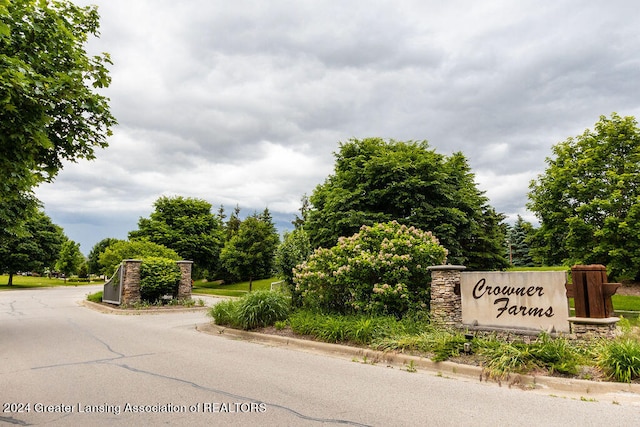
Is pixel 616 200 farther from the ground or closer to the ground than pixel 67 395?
farther from the ground

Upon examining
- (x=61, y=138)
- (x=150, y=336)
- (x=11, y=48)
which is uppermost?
(x=11, y=48)

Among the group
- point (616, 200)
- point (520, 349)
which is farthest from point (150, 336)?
point (616, 200)

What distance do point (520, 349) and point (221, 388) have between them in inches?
199

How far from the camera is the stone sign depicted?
7.48 metres

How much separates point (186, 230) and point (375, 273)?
35.0 m

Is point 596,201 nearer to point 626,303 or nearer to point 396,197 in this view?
point 626,303

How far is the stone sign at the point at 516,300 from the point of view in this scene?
7484 millimetres

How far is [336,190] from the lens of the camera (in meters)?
19.5

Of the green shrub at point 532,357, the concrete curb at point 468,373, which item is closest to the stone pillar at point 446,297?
the green shrub at point 532,357

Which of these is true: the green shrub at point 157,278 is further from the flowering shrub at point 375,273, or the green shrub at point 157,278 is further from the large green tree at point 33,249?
the large green tree at point 33,249

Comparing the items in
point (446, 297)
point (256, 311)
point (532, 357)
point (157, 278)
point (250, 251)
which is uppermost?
point (250, 251)

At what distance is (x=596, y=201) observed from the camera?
1981cm

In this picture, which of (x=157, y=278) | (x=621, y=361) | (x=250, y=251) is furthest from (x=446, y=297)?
(x=250, y=251)

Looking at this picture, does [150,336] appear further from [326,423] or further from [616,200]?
[616,200]
